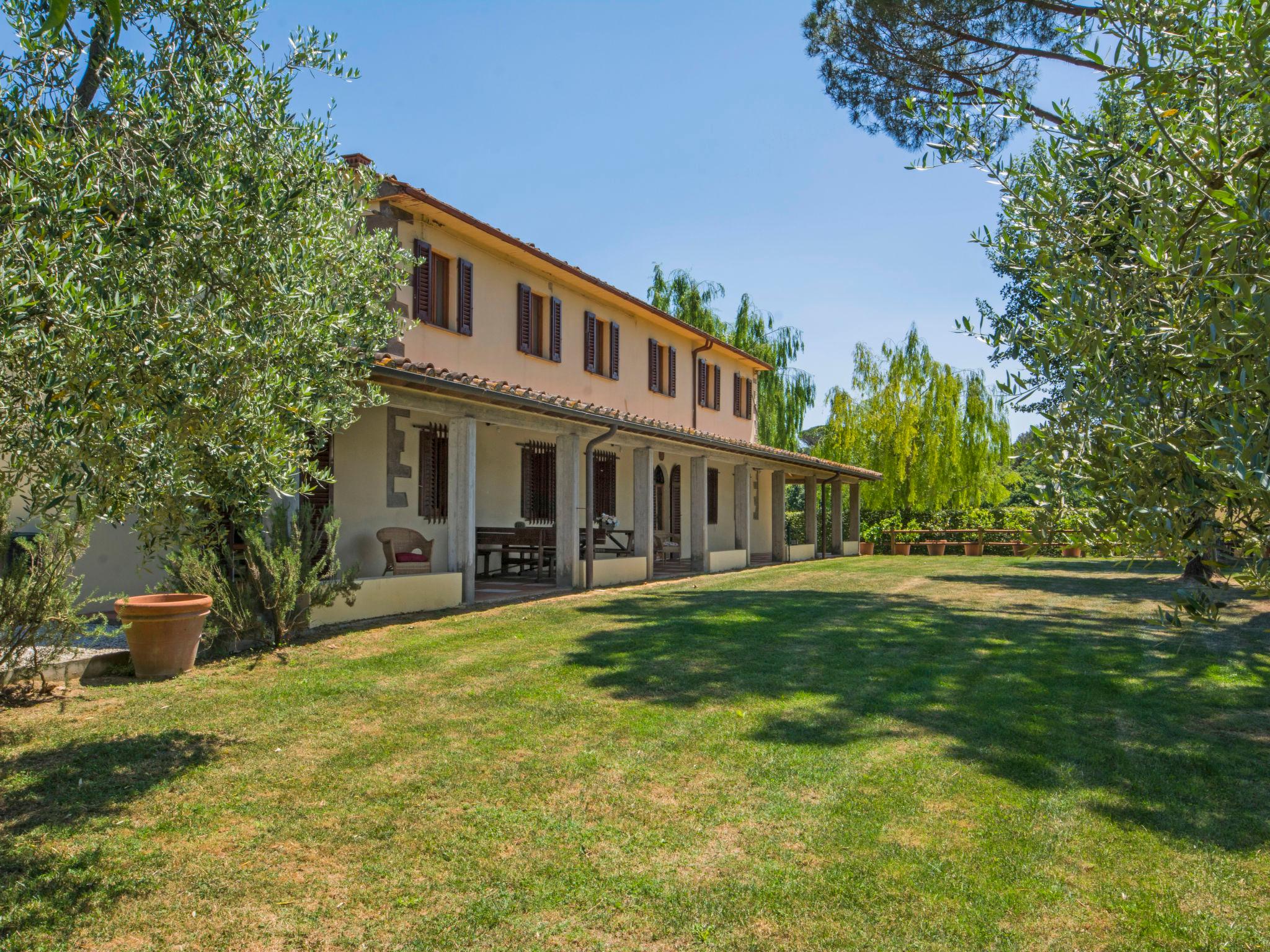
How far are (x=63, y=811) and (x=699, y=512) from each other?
14.4 metres

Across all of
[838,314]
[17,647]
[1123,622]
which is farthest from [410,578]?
[838,314]

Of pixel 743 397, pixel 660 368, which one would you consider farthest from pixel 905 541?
pixel 660 368

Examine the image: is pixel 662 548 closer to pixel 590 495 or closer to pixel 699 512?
pixel 699 512

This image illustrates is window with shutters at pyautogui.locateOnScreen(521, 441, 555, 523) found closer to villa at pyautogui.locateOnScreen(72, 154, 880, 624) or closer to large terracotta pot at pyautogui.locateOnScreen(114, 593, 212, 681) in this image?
villa at pyautogui.locateOnScreen(72, 154, 880, 624)

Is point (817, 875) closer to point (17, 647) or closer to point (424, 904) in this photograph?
point (424, 904)

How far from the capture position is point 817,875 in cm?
361

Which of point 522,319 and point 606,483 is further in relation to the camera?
point 606,483

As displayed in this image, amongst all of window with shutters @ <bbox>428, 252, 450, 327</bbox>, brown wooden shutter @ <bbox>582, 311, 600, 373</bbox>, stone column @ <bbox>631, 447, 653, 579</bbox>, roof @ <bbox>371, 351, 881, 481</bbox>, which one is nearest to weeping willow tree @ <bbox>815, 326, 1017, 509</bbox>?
roof @ <bbox>371, 351, 881, 481</bbox>

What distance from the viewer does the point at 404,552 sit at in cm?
1196

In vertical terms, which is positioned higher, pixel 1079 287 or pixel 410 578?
pixel 1079 287

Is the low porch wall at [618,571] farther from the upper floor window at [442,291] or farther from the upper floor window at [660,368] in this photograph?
the upper floor window at [660,368]

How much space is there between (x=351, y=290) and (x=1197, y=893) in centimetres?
670

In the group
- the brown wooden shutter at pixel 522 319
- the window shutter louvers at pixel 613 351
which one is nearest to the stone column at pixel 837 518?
the window shutter louvers at pixel 613 351

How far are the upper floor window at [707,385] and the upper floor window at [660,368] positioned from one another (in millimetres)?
1744
